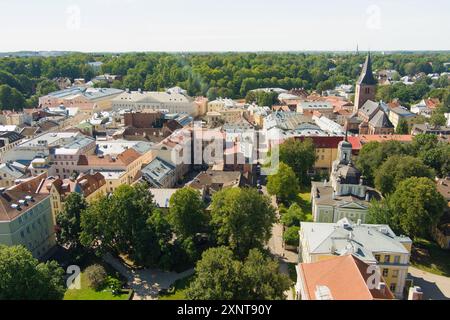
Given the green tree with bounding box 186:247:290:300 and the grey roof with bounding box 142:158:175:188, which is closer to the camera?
the green tree with bounding box 186:247:290:300

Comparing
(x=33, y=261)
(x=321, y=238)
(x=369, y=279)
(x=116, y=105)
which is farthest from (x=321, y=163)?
(x=116, y=105)

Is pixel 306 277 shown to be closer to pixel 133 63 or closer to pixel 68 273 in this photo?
pixel 68 273

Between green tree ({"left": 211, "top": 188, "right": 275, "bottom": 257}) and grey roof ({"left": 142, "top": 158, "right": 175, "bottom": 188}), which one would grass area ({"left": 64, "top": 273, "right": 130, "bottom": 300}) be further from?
grey roof ({"left": 142, "top": 158, "right": 175, "bottom": 188})

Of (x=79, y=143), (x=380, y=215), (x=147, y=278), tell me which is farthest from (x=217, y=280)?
(x=79, y=143)

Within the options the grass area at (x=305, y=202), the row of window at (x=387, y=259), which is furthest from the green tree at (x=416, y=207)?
the grass area at (x=305, y=202)

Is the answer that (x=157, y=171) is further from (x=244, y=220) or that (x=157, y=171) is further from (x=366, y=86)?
(x=366, y=86)

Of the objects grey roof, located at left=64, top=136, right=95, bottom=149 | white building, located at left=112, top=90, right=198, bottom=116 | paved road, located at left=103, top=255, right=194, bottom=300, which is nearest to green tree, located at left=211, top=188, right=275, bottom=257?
paved road, located at left=103, top=255, right=194, bottom=300
